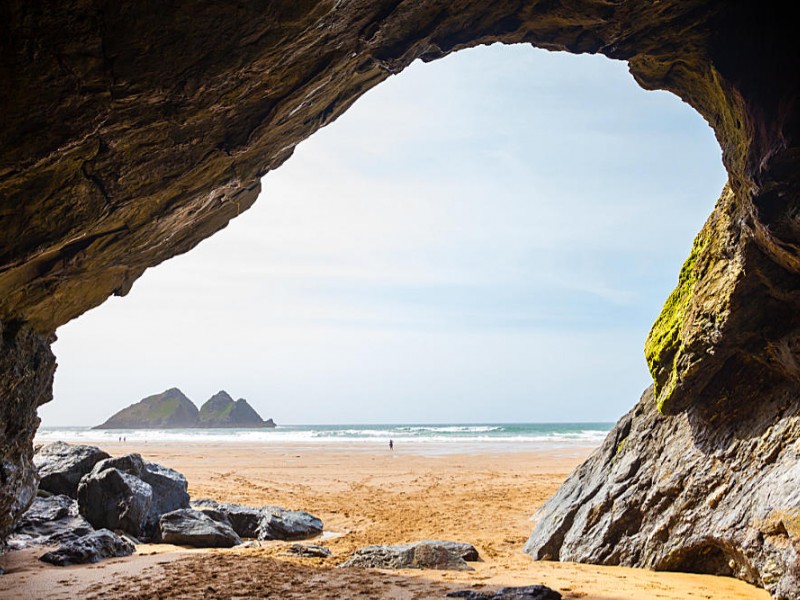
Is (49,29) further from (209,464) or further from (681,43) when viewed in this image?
(209,464)

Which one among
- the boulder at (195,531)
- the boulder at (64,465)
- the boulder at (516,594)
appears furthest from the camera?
the boulder at (64,465)

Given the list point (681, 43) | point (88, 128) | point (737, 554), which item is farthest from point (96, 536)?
point (681, 43)

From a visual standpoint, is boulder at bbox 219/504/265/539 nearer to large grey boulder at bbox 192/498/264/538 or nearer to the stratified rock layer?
large grey boulder at bbox 192/498/264/538

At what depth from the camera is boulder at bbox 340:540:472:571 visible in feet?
26.0

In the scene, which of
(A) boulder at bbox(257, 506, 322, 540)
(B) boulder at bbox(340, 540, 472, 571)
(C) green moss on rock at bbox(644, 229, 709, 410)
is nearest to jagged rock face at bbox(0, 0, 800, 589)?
(C) green moss on rock at bbox(644, 229, 709, 410)

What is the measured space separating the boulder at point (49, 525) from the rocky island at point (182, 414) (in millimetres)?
127096

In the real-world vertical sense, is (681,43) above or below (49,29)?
above

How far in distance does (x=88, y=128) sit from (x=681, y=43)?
7.36 metres

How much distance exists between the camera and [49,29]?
4.13 m

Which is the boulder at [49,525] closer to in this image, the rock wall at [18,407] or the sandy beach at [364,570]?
the sandy beach at [364,570]

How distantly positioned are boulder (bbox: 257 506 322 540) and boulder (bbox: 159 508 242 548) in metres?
0.67

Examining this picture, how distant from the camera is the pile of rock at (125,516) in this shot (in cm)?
971

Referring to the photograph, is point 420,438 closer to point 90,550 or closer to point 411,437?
point 411,437

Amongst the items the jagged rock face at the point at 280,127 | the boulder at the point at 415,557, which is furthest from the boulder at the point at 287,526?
the jagged rock face at the point at 280,127
